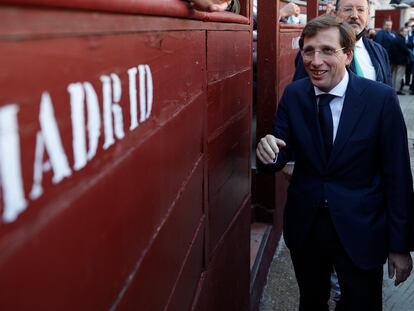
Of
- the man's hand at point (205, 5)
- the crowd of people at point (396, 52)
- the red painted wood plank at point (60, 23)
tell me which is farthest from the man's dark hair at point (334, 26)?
the crowd of people at point (396, 52)

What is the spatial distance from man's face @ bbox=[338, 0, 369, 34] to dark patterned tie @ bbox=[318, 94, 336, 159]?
0.86 m

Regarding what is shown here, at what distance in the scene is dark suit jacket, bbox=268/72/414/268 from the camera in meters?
2.02

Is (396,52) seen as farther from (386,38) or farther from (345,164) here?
(345,164)

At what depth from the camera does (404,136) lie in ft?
6.68

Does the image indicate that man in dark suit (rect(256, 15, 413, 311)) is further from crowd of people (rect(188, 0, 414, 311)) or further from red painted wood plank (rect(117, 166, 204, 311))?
red painted wood plank (rect(117, 166, 204, 311))

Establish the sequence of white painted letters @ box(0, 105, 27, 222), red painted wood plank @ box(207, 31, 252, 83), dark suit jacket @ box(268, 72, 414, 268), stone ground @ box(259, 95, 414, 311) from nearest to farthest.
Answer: white painted letters @ box(0, 105, 27, 222), red painted wood plank @ box(207, 31, 252, 83), dark suit jacket @ box(268, 72, 414, 268), stone ground @ box(259, 95, 414, 311)

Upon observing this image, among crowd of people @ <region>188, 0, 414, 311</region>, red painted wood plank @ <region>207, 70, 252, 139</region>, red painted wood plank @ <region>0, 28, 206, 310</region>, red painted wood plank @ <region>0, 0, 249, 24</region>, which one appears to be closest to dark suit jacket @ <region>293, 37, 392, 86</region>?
red painted wood plank @ <region>207, 70, 252, 139</region>

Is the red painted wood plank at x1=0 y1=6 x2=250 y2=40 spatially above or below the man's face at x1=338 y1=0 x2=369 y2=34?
below

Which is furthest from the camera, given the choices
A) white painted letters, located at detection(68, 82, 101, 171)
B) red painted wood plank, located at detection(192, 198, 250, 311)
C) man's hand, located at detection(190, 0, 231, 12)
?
red painted wood plank, located at detection(192, 198, 250, 311)

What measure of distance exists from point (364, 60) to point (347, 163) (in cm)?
96

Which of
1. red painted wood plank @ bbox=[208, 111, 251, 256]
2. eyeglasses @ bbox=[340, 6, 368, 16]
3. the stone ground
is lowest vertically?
the stone ground

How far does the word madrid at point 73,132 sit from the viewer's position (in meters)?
0.50

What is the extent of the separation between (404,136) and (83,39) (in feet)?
5.37

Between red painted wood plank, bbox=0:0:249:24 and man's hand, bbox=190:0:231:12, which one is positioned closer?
red painted wood plank, bbox=0:0:249:24
